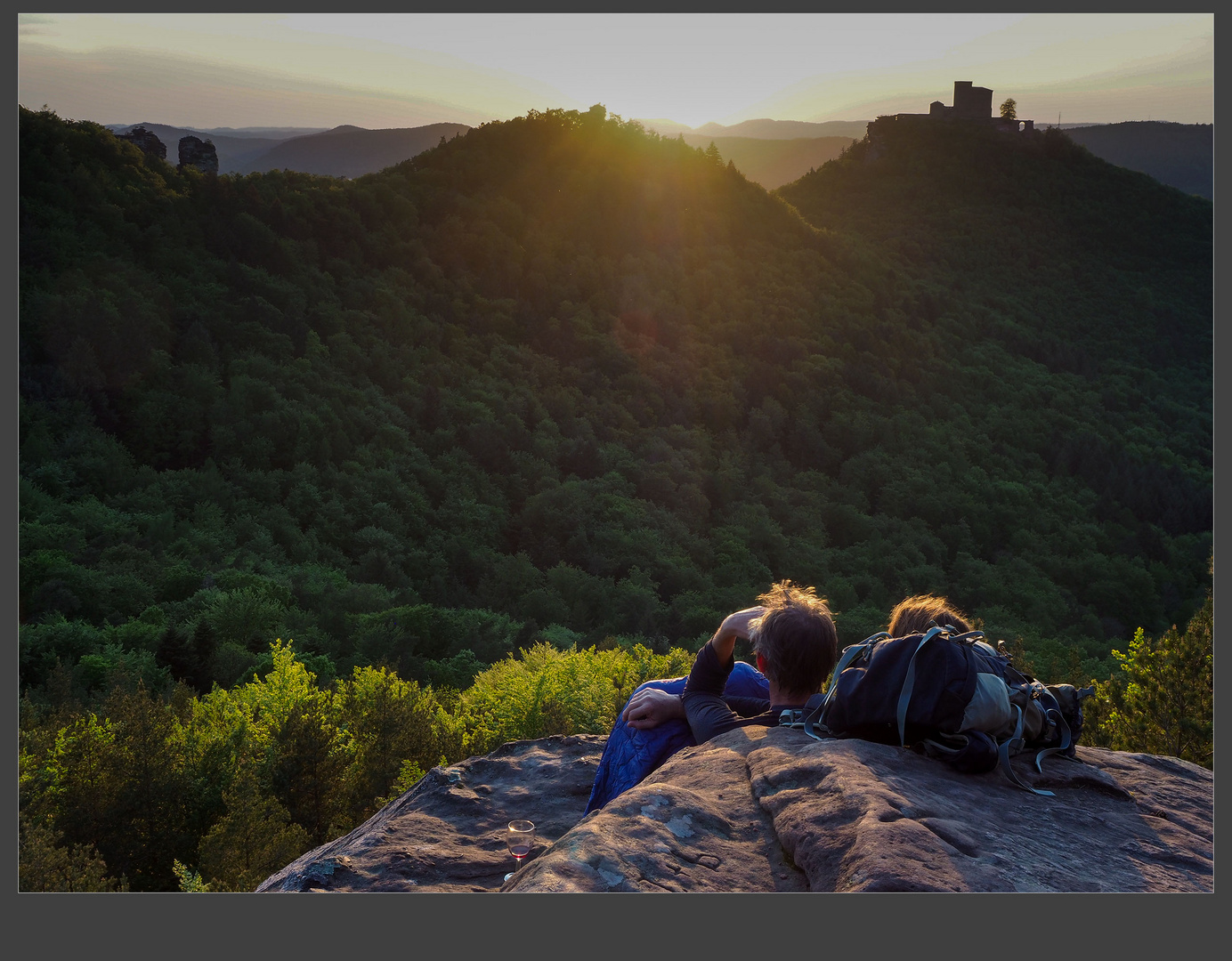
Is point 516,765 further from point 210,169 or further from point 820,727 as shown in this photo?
A: point 210,169

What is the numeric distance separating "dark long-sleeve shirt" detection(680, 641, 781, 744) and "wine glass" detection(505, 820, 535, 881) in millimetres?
600

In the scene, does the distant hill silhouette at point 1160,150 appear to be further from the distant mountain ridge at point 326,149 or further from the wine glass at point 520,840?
the wine glass at point 520,840

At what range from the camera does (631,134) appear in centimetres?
2364

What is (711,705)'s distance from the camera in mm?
2504

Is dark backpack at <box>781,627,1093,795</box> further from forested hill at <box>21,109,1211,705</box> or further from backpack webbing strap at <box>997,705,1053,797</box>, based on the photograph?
forested hill at <box>21,109,1211,705</box>

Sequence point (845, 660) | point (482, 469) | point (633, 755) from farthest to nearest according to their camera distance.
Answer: point (482, 469) → point (633, 755) → point (845, 660)

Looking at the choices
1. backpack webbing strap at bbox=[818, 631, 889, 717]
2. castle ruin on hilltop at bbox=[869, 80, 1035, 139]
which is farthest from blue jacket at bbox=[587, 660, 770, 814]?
castle ruin on hilltop at bbox=[869, 80, 1035, 139]

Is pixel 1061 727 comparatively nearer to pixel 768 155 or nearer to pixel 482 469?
pixel 482 469

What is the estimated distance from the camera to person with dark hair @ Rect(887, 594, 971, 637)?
2301 mm

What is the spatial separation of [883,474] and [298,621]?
13.2 metres

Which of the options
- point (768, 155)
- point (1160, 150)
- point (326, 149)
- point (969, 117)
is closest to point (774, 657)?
point (326, 149)

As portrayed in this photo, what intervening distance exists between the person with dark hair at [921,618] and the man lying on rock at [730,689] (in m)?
0.18

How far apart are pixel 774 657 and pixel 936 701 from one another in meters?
0.46

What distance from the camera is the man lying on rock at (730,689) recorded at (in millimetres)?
2348
